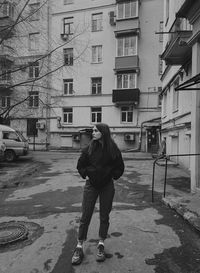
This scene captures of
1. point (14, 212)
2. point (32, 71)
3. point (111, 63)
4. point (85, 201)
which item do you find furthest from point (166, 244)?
point (111, 63)

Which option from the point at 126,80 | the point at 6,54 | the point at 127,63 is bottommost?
the point at 6,54

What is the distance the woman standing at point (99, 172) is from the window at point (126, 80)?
22.1 m

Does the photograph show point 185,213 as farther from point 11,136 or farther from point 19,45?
point 11,136

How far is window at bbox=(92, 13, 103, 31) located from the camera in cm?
2661

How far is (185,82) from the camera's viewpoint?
6.25 m

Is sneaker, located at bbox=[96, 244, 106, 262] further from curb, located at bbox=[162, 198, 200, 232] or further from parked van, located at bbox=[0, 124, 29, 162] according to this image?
parked van, located at bbox=[0, 124, 29, 162]

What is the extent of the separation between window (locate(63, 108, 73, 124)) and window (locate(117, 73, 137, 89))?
585cm

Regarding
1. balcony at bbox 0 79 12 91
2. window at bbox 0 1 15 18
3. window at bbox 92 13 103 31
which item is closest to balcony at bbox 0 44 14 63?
balcony at bbox 0 79 12 91

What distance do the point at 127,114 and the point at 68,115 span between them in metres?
6.34

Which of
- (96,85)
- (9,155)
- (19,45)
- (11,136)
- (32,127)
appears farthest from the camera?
(32,127)

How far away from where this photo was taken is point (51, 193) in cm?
791

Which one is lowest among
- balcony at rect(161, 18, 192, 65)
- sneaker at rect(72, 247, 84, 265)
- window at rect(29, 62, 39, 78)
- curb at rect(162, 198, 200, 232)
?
sneaker at rect(72, 247, 84, 265)

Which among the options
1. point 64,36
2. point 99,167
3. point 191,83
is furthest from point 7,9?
point 64,36

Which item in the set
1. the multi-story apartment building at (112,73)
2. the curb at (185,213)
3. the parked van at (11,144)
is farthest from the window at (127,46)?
the curb at (185,213)
